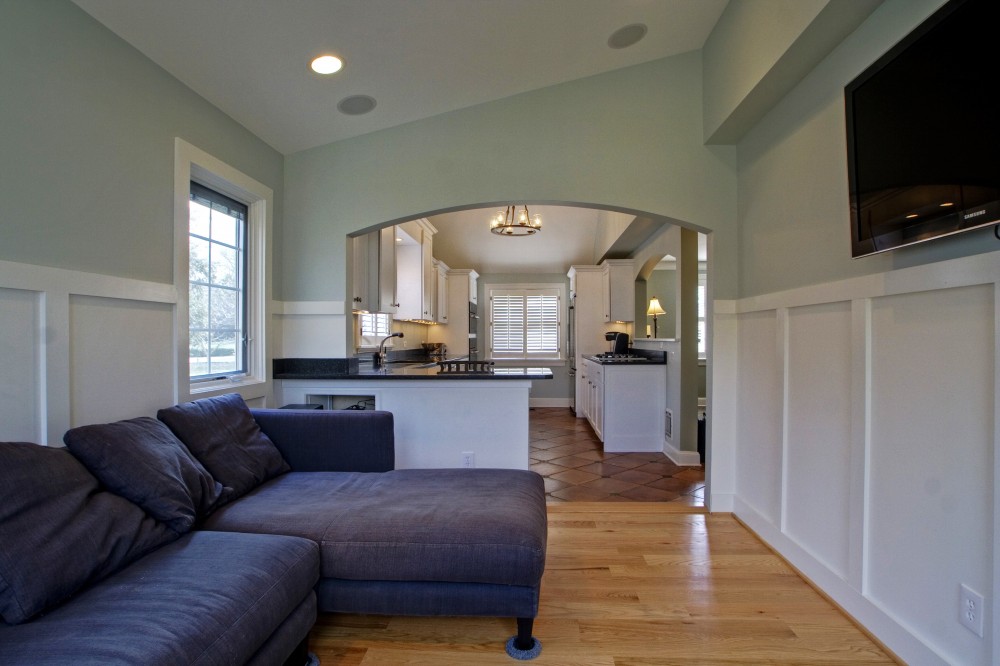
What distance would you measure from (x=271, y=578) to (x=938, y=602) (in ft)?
6.77

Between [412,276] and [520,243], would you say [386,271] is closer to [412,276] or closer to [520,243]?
[412,276]

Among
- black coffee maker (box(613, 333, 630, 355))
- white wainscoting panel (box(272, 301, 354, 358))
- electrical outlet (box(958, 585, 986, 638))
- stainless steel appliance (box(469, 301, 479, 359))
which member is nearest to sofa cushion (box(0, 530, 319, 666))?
white wainscoting panel (box(272, 301, 354, 358))

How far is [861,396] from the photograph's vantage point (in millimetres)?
1939

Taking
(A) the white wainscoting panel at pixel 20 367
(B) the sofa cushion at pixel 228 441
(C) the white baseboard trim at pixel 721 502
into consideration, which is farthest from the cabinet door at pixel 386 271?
(C) the white baseboard trim at pixel 721 502

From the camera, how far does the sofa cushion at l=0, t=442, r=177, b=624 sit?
1.22 metres

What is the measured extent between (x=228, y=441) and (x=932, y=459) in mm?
2679

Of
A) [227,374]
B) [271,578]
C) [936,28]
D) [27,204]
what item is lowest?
[271,578]

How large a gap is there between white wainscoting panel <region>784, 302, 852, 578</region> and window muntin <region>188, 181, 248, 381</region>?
303cm

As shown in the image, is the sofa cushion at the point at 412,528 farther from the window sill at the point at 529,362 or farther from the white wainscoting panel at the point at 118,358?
the window sill at the point at 529,362

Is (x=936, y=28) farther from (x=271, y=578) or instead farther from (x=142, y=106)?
(x=142, y=106)

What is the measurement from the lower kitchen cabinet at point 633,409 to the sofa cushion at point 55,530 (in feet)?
13.5

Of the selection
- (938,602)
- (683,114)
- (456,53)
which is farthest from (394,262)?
(938,602)

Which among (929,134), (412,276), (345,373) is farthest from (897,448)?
(412,276)

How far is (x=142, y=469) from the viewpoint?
1676mm
